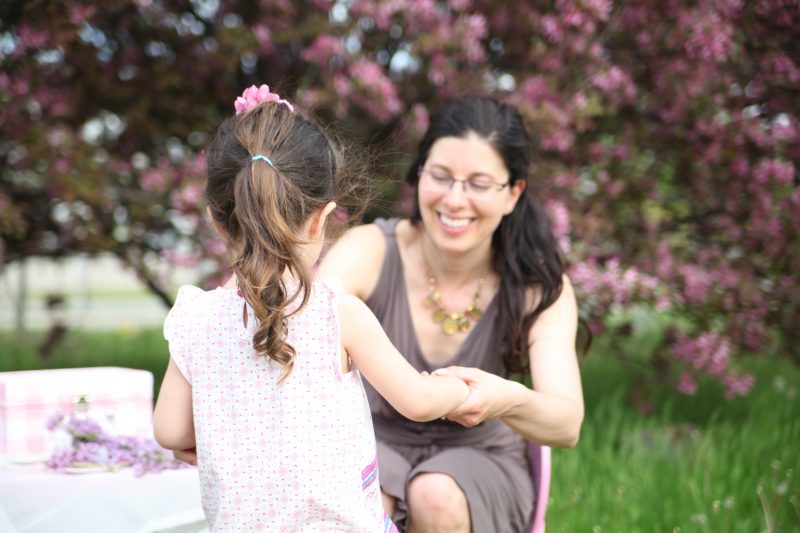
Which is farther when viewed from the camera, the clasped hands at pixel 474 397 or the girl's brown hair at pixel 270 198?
the clasped hands at pixel 474 397

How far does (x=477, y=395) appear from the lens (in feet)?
5.92

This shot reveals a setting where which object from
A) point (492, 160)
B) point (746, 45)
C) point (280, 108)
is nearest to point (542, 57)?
point (746, 45)

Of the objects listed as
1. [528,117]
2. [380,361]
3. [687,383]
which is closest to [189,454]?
[380,361]

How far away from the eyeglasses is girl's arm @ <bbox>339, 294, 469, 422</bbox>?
82 cm

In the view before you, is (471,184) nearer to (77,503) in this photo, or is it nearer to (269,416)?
(269,416)

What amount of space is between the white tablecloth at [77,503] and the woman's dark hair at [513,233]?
974mm

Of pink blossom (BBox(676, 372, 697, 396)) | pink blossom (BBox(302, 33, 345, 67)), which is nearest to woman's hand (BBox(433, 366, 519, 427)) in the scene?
pink blossom (BBox(302, 33, 345, 67))

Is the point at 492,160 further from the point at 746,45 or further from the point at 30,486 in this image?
the point at 746,45

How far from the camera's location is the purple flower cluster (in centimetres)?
210

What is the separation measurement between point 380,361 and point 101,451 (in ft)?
2.72

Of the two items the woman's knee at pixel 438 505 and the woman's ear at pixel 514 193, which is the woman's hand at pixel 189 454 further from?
the woman's ear at pixel 514 193

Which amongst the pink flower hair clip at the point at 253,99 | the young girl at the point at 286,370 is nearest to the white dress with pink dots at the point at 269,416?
the young girl at the point at 286,370

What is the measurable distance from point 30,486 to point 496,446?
113cm

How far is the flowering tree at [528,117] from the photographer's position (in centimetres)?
374
